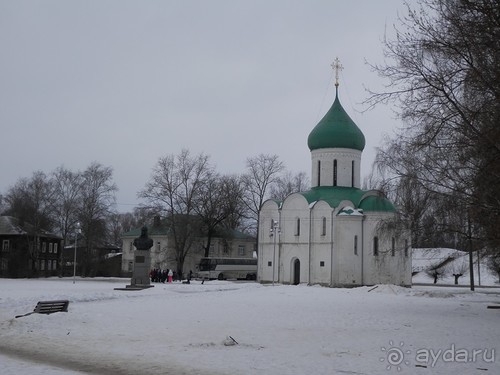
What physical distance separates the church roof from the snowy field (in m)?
25.1

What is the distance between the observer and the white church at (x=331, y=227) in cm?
4703

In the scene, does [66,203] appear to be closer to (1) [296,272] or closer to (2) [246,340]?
(1) [296,272]

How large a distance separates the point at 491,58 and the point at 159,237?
54.8m

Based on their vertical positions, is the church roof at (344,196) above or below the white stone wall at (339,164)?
below

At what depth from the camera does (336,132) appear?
164ft

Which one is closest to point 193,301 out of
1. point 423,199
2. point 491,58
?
point 423,199

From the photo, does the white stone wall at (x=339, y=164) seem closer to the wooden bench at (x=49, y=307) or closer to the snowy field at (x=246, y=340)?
the snowy field at (x=246, y=340)

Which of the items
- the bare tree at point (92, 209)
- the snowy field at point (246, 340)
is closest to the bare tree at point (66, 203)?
the bare tree at point (92, 209)

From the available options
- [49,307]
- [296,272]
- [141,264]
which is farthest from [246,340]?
[296,272]

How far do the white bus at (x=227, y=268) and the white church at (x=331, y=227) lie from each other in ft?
26.5

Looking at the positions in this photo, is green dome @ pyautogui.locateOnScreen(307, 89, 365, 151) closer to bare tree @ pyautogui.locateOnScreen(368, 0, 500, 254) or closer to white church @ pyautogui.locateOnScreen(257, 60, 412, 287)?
white church @ pyautogui.locateOnScreen(257, 60, 412, 287)

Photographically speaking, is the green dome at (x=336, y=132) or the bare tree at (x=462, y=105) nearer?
the bare tree at (x=462, y=105)

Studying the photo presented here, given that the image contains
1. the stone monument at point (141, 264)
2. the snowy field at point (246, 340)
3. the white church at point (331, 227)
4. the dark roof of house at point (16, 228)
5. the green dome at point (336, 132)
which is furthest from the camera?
the dark roof of house at point (16, 228)

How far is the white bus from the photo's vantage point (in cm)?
5888
